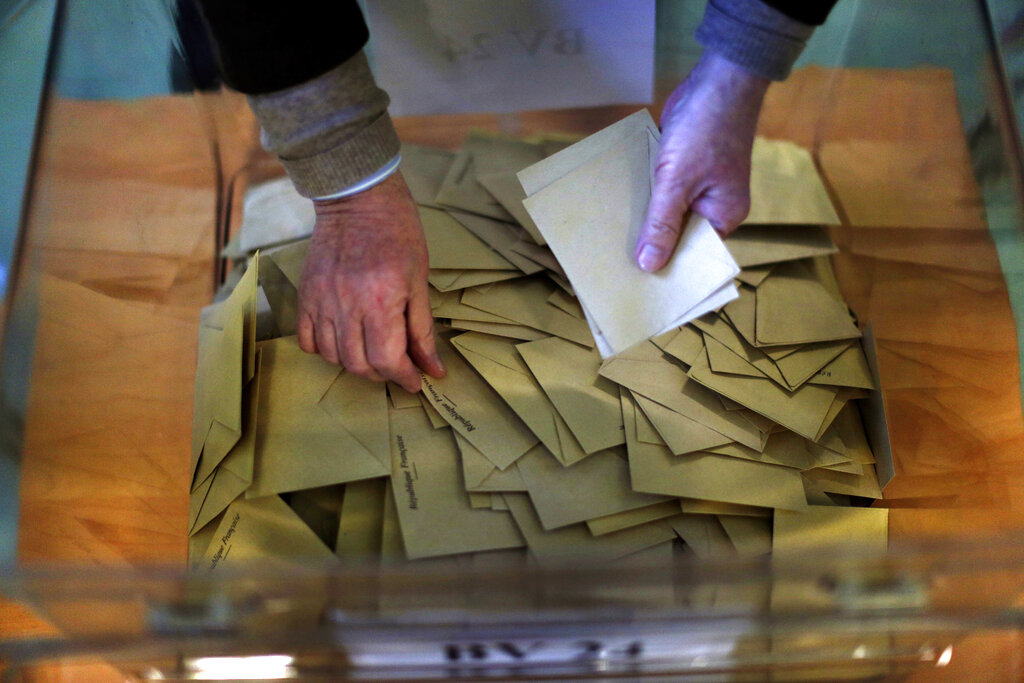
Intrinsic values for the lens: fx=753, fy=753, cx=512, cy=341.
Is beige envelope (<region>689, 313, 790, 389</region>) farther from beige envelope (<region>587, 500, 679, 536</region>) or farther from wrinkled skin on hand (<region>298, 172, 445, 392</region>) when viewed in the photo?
wrinkled skin on hand (<region>298, 172, 445, 392</region>)

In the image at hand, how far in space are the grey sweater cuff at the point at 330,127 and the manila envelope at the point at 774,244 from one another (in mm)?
475

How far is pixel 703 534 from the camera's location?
0.82 metres

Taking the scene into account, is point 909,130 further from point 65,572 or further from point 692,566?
point 65,572

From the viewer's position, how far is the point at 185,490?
0.86 metres

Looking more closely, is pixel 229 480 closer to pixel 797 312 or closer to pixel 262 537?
pixel 262 537

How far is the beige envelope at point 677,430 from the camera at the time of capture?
0.82 meters

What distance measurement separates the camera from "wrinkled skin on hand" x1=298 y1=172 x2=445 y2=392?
769 millimetres

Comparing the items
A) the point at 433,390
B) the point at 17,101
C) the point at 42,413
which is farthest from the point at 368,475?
the point at 17,101

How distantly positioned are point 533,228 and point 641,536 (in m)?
0.37

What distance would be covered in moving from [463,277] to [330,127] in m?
0.24

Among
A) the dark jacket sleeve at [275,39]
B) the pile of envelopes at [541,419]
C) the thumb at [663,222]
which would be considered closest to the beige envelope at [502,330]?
the pile of envelopes at [541,419]

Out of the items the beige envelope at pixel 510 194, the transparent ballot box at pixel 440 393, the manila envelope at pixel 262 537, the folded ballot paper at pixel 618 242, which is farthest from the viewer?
A: the beige envelope at pixel 510 194

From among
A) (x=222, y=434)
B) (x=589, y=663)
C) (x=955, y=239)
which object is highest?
(x=955, y=239)

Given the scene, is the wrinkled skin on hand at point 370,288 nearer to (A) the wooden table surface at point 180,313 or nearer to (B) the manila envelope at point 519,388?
(B) the manila envelope at point 519,388
